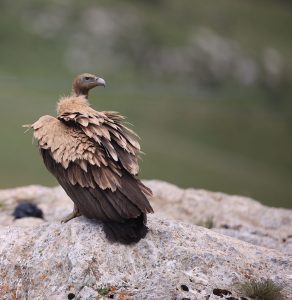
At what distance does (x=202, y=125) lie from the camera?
61.9 m

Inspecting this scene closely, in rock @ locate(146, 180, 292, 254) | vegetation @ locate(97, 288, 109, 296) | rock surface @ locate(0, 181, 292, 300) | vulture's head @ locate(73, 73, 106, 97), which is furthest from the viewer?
rock @ locate(146, 180, 292, 254)

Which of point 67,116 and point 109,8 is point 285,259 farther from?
point 109,8

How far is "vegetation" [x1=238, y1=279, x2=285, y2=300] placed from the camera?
8.16 meters

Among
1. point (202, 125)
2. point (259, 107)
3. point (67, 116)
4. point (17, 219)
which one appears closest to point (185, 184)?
point (17, 219)

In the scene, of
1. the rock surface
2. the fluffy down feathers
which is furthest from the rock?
the fluffy down feathers

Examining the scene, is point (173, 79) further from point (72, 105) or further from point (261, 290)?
point (261, 290)

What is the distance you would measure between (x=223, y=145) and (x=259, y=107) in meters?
29.4

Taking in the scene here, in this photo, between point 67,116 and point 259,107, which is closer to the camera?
point 67,116

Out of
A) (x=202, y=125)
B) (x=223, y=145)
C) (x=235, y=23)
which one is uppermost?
(x=235, y=23)

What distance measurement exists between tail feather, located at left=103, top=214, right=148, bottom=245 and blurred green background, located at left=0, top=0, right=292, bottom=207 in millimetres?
20526

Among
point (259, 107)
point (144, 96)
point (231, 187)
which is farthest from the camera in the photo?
point (259, 107)

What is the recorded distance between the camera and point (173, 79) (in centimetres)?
8800

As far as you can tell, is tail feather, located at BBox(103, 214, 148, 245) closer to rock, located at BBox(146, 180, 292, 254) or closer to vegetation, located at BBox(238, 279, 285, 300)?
vegetation, located at BBox(238, 279, 285, 300)

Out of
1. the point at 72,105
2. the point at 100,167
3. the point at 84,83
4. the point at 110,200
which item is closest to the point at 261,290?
the point at 110,200
